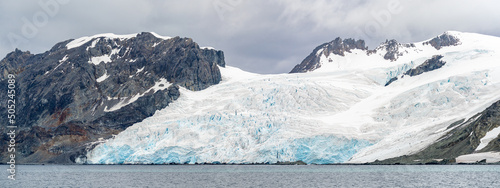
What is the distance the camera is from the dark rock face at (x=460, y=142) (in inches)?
5012

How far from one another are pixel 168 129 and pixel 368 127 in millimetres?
68399

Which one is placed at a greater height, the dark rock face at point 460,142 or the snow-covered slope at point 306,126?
the snow-covered slope at point 306,126

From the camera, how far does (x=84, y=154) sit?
194 metres

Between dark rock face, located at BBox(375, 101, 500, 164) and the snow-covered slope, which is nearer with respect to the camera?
dark rock face, located at BBox(375, 101, 500, 164)

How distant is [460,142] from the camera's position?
13112 centimetres

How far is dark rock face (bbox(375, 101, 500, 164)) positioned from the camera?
127312mm

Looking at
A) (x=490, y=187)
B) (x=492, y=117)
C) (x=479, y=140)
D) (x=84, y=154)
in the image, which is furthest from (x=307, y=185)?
(x=84, y=154)

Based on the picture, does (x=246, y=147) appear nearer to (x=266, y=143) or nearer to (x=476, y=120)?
(x=266, y=143)

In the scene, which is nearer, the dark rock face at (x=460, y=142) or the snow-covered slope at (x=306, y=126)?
the dark rock face at (x=460, y=142)

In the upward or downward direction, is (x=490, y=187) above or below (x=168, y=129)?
below

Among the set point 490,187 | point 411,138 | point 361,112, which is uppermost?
point 361,112

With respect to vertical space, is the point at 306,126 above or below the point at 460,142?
above

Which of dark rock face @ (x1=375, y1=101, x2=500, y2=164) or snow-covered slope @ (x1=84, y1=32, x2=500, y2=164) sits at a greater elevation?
snow-covered slope @ (x1=84, y1=32, x2=500, y2=164)

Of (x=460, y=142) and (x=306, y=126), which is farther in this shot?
(x=306, y=126)
